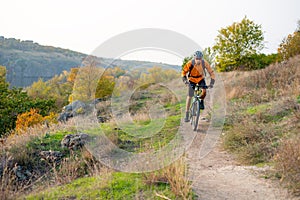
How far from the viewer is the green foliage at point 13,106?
25750 mm

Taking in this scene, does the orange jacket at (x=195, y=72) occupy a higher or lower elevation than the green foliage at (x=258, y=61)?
lower

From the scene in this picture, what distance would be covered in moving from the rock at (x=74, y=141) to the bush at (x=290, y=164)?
17.4 ft

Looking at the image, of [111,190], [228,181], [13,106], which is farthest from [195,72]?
[13,106]

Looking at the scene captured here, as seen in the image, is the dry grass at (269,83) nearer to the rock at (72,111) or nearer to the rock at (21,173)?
the rock at (21,173)

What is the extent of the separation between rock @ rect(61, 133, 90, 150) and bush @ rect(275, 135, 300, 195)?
529cm

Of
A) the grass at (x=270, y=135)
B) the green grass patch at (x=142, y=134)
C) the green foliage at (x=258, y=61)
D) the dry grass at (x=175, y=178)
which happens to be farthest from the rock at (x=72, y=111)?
the green foliage at (x=258, y=61)

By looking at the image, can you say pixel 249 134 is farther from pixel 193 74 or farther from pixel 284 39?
pixel 284 39

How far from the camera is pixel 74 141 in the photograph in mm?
7699

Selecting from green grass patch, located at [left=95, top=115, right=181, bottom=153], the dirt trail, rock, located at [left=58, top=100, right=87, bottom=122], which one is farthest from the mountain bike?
rock, located at [left=58, top=100, right=87, bottom=122]

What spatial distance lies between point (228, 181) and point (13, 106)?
92.2 ft

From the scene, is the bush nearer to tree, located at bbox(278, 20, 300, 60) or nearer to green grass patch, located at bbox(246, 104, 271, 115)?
green grass patch, located at bbox(246, 104, 271, 115)

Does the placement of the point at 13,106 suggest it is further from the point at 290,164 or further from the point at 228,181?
the point at 290,164

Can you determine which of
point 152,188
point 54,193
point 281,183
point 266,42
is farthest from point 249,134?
point 266,42

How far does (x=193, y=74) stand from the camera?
7.38 metres
